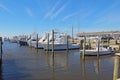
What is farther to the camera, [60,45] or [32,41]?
[32,41]

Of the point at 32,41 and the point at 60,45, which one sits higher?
the point at 32,41

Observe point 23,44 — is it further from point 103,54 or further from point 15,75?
point 15,75

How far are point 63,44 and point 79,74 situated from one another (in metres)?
30.8

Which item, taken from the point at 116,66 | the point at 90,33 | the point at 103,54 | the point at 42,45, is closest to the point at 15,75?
→ the point at 116,66

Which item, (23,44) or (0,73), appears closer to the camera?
(0,73)

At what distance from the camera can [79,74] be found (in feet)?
72.1

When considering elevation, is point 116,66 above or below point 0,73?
above

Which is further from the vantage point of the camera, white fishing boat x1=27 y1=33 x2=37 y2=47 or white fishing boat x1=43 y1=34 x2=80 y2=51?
white fishing boat x1=27 y1=33 x2=37 y2=47

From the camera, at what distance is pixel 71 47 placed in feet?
183

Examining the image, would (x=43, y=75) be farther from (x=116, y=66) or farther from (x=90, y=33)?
(x=90, y=33)

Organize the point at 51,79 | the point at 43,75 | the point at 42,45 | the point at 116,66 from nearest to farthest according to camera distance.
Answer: the point at 116,66, the point at 51,79, the point at 43,75, the point at 42,45

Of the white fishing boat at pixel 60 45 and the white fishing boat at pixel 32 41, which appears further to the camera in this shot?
the white fishing boat at pixel 32 41

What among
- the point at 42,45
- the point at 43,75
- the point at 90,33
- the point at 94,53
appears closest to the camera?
the point at 43,75

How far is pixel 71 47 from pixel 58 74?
34.0 metres
